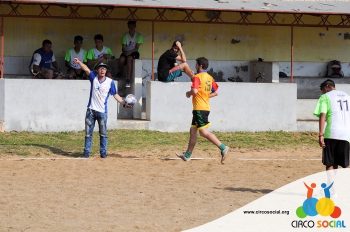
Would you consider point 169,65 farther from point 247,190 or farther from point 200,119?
point 247,190

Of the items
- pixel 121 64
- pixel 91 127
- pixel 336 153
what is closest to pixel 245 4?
pixel 121 64

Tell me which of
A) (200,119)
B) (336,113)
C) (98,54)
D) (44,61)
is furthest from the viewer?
(98,54)

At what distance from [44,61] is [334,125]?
33.4 feet

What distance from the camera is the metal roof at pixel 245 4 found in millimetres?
21797

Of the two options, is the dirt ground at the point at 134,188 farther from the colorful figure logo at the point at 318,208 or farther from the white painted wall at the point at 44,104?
the white painted wall at the point at 44,104

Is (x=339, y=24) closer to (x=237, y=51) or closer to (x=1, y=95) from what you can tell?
(x=237, y=51)

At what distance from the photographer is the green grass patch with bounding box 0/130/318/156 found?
19.5 metres

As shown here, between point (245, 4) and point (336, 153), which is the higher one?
point (245, 4)

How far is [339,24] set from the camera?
2498 cm

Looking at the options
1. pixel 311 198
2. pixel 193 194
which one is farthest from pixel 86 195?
pixel 311 198

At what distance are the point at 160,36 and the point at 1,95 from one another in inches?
199

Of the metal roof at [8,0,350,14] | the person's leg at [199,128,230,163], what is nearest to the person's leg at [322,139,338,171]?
the person's leg at [199,128,230,163]

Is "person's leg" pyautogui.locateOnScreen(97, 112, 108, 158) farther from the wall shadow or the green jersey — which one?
the green jersey

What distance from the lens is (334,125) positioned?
46.3 feet
